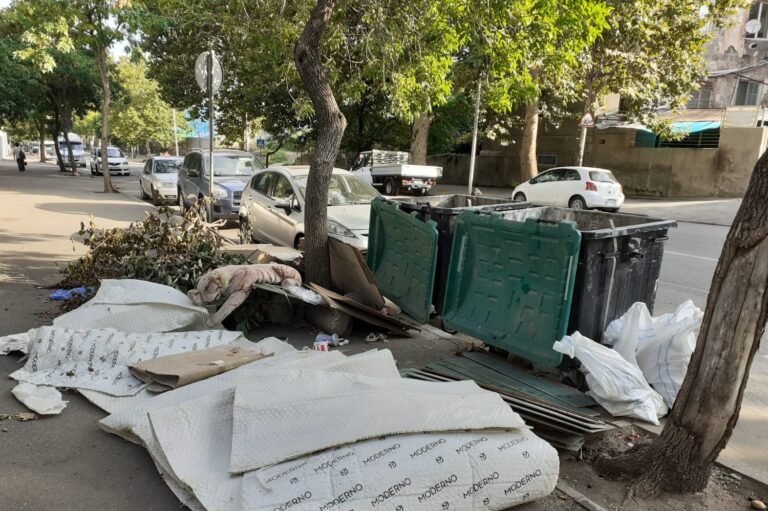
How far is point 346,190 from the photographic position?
8727 millimetres

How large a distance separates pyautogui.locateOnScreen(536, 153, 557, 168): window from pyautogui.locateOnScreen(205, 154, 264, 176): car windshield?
17.1m

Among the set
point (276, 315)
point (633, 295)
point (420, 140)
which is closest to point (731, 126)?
point (420, 140)

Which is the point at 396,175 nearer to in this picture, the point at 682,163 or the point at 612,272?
the point at 682,163

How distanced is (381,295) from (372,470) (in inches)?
129

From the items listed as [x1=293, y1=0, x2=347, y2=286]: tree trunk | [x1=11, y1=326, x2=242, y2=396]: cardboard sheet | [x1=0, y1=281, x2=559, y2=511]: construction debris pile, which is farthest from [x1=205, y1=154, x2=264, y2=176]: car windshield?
[x1=0, y1=281, x2=559, y2=511]: construction debris pile

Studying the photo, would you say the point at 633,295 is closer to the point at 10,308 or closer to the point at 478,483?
the point at 478,483

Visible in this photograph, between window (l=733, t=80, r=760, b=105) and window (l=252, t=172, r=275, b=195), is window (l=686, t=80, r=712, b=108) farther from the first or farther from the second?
window (l=252, t=172, r=275, b=195)

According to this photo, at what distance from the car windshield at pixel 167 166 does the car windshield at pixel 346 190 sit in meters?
11.3

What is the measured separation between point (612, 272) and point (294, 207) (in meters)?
5.26

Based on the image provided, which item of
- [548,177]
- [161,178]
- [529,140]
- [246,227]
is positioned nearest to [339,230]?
[246,227]

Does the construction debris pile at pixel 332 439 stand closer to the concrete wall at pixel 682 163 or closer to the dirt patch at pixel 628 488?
the dirt patch at pixel 628 488

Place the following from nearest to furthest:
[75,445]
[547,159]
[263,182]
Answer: [75,445]
[263,182]
[547,159]

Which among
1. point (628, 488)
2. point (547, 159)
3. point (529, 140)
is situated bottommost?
point (628, 488)

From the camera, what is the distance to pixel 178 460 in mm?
2828
